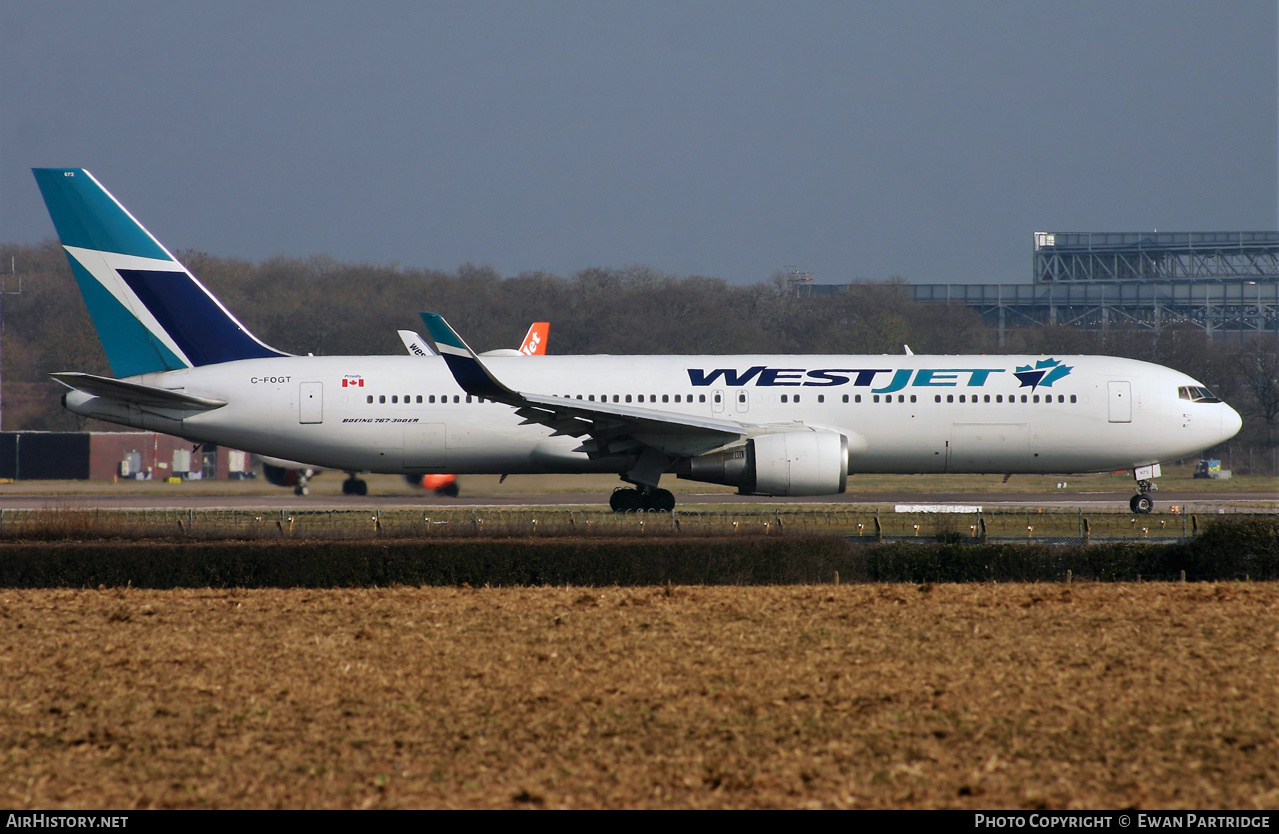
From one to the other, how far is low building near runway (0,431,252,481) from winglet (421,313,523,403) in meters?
22.4

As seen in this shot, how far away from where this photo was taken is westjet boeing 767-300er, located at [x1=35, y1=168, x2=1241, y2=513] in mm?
24375

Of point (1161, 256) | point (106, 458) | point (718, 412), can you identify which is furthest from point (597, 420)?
point (1161, 256)

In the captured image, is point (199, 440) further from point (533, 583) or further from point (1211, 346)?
point (1211, 346)

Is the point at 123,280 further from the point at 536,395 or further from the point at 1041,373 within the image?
the point at 1041,373

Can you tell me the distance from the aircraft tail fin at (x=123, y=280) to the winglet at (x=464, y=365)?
670cm

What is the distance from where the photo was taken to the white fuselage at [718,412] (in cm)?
2448

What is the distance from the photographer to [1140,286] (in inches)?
3826

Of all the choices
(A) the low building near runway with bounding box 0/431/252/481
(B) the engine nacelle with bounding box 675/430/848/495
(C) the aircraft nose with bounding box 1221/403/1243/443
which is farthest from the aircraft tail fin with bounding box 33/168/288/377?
(C) the aircraft nose with bounding box 1221/403/1243/443

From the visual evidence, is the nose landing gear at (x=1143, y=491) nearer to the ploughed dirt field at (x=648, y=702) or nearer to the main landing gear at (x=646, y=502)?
the main landing gear at (x=646, y=502)

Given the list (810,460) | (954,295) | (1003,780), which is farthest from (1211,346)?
(1003,780)

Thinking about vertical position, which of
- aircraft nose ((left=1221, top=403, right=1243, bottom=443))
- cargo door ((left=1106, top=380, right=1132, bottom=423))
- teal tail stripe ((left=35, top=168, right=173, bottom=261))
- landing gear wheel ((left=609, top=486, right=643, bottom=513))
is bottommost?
landing gear wheel ((left=609, top=486, right=643, bottom=513))

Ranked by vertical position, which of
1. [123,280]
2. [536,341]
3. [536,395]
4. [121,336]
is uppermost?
[123,280]

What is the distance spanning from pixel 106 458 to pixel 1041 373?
123ft

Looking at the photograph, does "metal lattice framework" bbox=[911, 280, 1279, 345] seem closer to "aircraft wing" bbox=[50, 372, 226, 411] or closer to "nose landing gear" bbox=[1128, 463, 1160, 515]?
"nose landing gear" bbox=[1128, 463, 1160, 515]
